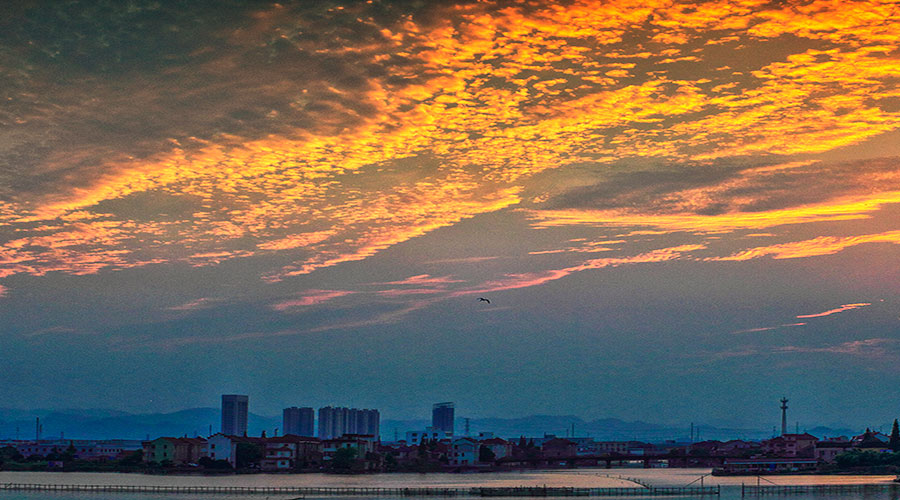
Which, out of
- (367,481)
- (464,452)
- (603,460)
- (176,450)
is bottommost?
(603,460)

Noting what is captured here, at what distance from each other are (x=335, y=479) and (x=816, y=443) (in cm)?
6474

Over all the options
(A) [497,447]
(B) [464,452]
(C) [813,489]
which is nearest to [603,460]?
(A) [497,447]

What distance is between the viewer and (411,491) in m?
65.9

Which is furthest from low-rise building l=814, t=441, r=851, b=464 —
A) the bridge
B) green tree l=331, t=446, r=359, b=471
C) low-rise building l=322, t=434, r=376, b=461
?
green tree l=331, t=446, r=359, b=471

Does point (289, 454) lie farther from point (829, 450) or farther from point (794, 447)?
point (794, 447)

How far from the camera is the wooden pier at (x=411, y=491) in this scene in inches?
2527

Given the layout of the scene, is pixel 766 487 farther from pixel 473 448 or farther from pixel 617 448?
pixel 617 448

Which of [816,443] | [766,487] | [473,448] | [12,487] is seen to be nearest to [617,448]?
[816,443]

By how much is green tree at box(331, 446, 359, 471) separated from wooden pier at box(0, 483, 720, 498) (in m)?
24.1

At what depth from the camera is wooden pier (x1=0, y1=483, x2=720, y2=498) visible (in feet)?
211

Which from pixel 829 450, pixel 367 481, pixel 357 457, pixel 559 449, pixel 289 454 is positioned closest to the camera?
pixel 367 481

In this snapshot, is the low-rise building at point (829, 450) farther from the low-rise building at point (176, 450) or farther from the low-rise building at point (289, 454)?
the low-rise building at point (176, 450)

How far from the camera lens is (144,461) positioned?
9806 cm

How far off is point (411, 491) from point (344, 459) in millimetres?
30008
